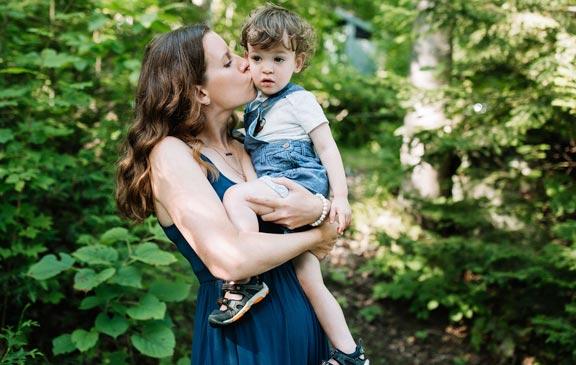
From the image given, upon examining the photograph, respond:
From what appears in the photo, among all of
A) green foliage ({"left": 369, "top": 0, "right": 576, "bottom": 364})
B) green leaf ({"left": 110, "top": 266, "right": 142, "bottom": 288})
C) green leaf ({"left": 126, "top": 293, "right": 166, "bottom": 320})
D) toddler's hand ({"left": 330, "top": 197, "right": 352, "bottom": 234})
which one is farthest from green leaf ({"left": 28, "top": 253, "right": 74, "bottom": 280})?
green foliage ({"left": 369, "top": 0, "right": 576, "bottom": 364})

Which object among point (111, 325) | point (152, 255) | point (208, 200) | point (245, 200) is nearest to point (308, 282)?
point (245, 200)

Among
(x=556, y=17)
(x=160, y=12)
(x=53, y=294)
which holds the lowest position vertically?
(x=53, y=294)

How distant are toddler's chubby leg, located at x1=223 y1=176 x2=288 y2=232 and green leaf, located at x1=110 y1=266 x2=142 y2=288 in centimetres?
127

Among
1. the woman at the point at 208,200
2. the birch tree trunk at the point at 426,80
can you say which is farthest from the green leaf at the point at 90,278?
the birch tree trunk at the point at 426,80

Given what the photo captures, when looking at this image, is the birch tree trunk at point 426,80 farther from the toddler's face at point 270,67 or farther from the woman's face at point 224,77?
the woman's face at point 224,77

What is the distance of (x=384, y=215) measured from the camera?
6.20 m

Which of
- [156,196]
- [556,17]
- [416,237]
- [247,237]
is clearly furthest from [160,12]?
[416,237]

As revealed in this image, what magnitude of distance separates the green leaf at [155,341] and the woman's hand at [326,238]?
1.24 metres

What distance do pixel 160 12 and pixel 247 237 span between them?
93.9 inches

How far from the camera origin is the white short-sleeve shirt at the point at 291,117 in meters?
2.28

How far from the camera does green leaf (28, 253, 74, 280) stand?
3066 mm

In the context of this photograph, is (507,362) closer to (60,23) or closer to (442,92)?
(442,92)

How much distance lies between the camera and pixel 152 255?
308 centimetres

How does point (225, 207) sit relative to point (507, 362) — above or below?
above
